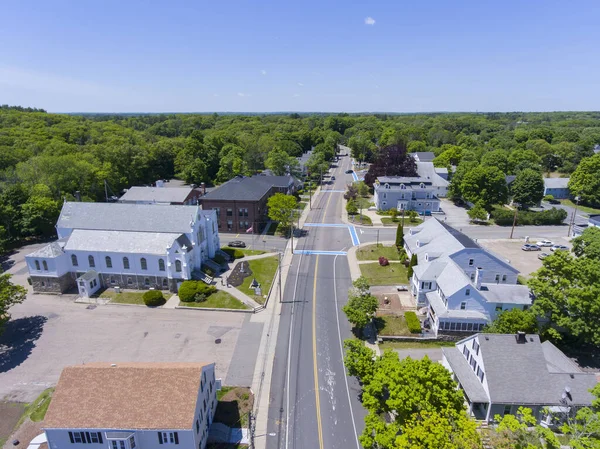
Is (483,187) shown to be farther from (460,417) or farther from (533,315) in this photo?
(460,417)

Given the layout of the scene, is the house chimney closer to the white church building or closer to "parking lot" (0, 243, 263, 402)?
"parking lot" (0, 243, 263, 402)

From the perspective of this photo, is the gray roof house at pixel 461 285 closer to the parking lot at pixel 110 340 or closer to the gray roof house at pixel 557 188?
the parking lot at pixel 110 340

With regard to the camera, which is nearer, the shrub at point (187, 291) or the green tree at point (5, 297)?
the green tree at point (5, 297)

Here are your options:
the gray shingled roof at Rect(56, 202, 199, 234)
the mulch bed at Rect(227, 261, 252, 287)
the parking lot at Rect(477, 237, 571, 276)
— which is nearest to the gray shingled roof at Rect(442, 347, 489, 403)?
the mulch bed at Rect(227, 261, 252, 287)

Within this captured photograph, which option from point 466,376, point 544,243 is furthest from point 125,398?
point 544,243

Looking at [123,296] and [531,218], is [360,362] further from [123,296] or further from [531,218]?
[531,218]

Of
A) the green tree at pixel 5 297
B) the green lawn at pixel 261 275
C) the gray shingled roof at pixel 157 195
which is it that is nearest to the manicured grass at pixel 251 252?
the green lawn at pixel 261 275
